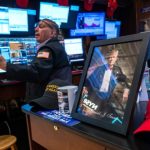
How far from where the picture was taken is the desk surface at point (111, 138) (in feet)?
2.26

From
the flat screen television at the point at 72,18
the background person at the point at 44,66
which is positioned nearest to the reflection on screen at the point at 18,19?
the flat screen television at the point at 72,18

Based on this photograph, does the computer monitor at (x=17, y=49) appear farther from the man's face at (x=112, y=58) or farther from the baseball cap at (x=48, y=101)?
the man's face at (x=112, y=58)

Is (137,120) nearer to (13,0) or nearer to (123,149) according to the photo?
(123,149)

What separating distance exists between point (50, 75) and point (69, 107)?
3.52 ft

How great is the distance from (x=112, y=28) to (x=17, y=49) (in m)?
2.19

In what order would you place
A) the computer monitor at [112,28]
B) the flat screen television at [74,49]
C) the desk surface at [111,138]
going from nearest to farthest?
the desk surface at [111,138]
the flat screen television at [74,49]
the computer monitor at [112,28]

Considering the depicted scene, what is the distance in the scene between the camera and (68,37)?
4379mm

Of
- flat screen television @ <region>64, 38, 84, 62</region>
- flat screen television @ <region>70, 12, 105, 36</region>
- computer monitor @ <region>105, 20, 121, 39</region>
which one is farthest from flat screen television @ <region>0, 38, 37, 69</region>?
computer monitor @ <region>105, 20, 121, 39</region>

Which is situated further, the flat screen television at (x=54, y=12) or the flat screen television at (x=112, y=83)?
the flat screen television at (x=54, y=12)

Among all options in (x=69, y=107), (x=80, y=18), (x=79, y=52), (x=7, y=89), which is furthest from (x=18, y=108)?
(x=69, y=107)

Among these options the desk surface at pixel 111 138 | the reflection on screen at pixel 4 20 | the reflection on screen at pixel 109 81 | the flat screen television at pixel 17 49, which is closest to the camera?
the desk surface at pixel 111 138

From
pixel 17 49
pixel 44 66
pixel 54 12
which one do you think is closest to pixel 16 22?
pixel 17 49

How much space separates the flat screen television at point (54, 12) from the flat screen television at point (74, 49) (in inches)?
13.0

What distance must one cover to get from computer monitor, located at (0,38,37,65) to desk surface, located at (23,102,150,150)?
8.85ft
